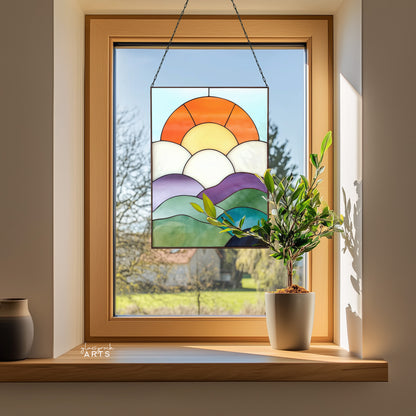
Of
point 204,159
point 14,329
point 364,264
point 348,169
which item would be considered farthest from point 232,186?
point 14,329

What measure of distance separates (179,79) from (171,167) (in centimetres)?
28

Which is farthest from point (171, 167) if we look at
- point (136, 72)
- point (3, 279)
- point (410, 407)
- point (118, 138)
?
point (410, 407)

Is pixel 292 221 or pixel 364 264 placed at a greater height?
pixel 292 221

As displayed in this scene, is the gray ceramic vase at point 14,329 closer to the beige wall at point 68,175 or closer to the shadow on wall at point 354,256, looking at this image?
the beige wall at point 68,175

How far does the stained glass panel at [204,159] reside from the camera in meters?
1.68

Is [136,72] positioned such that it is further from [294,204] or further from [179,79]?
[294,204]

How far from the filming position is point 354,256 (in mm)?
1487

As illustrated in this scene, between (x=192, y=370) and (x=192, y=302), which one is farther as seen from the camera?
(x=192, y=302)

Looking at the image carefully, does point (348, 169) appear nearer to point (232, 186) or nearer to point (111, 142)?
point (232, 186)

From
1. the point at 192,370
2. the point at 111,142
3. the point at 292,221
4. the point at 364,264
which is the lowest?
the point at 192,370

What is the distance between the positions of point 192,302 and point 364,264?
547 millimetres

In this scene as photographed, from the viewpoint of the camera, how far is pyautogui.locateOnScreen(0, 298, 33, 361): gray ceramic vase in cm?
131

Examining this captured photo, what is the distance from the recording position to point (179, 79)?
171 cm

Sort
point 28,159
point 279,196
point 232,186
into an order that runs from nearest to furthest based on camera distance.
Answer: point 28,159 → point 279,196 → point 232,186
